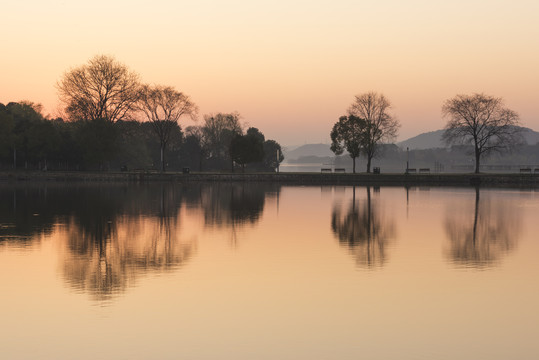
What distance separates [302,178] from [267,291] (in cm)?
9117

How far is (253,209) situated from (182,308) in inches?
1250

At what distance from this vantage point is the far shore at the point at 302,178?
10219 centimetres

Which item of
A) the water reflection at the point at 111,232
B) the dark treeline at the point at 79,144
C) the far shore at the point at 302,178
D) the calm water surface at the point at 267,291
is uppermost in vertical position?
the dark treeline at the point at 79,144

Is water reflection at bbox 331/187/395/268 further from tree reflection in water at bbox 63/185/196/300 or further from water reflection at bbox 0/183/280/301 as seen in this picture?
tree reflection in water at bbox 63/185/196/300

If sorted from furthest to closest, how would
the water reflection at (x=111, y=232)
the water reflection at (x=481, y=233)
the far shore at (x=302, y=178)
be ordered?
the far shore at (x=302, y=178) < the water reflection at (x=481, y=233) < the water reflection at (x=111, y=232)

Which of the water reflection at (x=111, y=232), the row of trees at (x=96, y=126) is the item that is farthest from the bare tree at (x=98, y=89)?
the water reflection at (x=111, y=232)

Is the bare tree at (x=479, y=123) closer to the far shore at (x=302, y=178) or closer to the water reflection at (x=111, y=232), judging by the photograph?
the far shore at (x=302, y=178)

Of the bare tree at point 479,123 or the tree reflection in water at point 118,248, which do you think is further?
the bare tree at point 479,123

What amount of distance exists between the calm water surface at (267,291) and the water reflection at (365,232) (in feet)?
0.65

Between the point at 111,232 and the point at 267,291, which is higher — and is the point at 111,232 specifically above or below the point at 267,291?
above

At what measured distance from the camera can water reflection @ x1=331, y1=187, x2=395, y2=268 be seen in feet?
80.0

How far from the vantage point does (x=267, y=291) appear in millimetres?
17938

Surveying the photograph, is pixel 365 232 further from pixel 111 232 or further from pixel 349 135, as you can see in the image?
pixel 349 135

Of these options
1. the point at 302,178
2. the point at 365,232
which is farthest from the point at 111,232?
the point at 302,178
